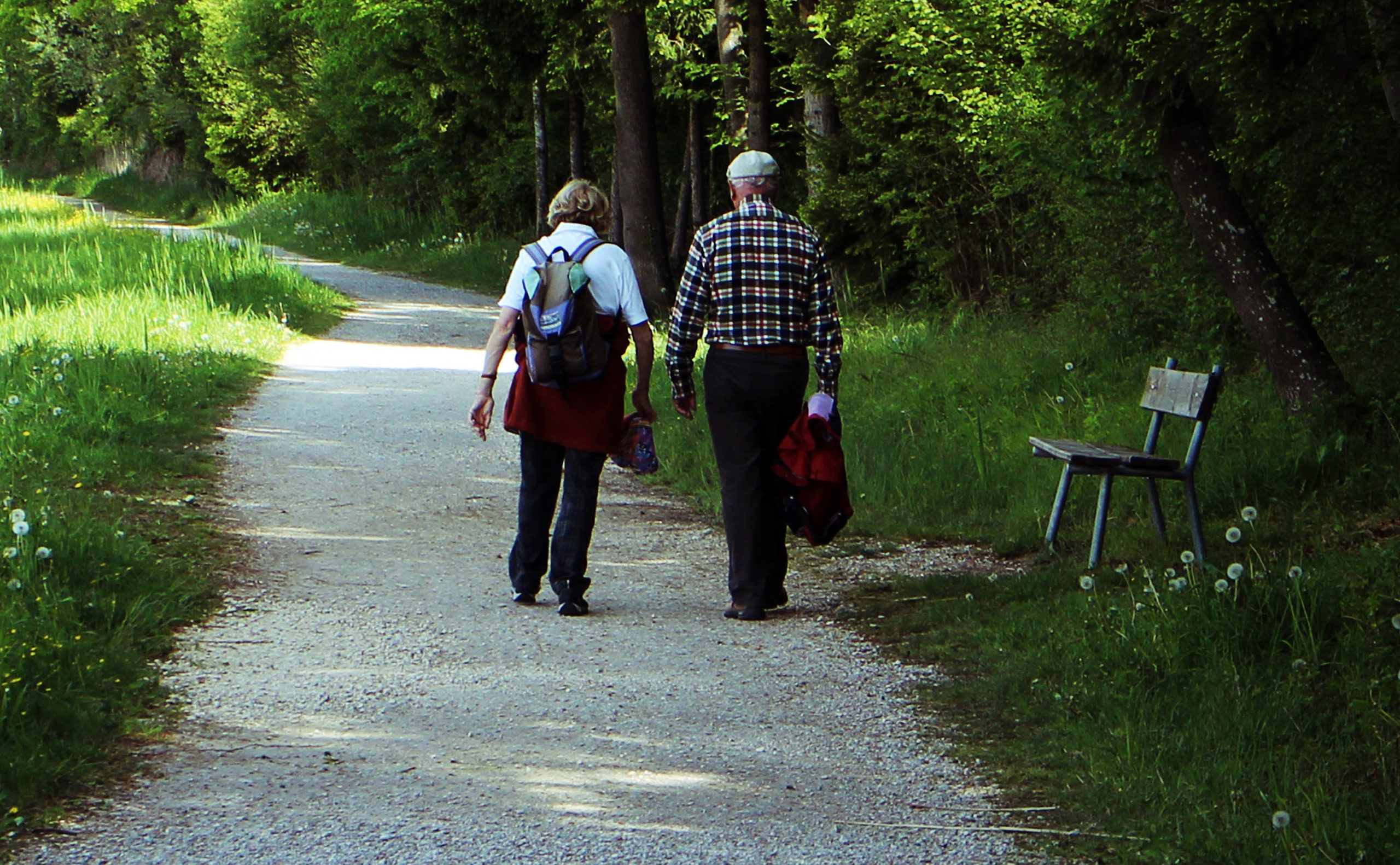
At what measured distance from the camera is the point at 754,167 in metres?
6.35

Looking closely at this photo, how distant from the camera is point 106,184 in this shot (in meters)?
60.4

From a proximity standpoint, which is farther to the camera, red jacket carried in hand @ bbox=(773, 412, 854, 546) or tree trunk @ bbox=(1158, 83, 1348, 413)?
tree trunk @ bbox=(1158, 83, 1348, 413)

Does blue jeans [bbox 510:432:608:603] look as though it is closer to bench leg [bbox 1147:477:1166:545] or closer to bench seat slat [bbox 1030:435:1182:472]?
bench seat slat [bbox 1030:435:1182:472]

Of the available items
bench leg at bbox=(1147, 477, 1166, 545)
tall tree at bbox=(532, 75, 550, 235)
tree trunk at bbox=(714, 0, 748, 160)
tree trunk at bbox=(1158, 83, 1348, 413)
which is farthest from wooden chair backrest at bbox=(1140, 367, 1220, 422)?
tall tree at bbox=(532, 75, 550, 235)

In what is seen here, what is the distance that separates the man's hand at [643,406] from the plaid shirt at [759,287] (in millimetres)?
214

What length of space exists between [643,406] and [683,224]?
23074 mm

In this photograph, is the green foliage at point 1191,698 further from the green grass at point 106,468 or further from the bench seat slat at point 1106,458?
the green grass at point 106,468

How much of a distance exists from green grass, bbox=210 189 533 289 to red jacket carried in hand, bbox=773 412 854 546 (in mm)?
19681

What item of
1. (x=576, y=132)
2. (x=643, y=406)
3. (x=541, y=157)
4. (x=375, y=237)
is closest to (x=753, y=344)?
(x=643, y=406)

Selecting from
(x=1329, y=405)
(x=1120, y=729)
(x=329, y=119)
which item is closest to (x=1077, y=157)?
(x=1329, y=405)

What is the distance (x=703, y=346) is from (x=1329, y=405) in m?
10.1

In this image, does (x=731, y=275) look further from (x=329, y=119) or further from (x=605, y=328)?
(x=329, y=119)

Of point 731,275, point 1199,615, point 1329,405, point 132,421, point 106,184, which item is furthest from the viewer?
point 106,184

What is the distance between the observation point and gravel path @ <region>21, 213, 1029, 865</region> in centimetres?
394
